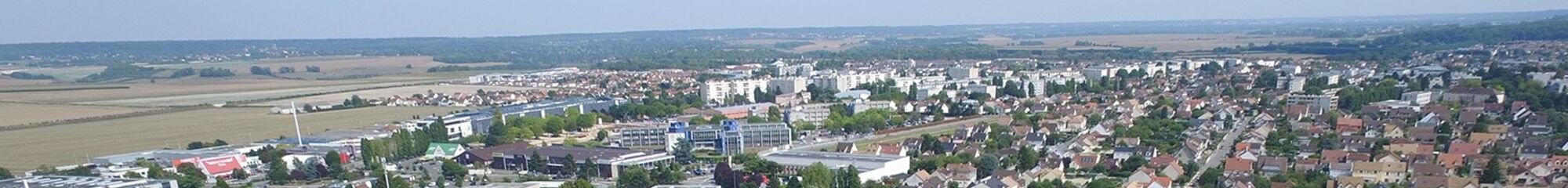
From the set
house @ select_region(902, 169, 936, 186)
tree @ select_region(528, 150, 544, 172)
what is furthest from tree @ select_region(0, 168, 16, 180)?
house @ select_region(902, 169, 936, 186)

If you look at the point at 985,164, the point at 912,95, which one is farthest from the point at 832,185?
the point at 912,95

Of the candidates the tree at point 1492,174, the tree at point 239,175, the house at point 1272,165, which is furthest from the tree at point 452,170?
the tree at point 1492,174

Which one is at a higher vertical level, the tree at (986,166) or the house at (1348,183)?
the house at (1348,183)

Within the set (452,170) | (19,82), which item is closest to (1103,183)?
(452,170)

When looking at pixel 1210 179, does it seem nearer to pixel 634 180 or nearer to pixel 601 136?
pixel 634 180

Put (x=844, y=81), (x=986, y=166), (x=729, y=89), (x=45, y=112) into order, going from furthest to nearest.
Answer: (x=844, y=81) → (x=729, y=89) → (x=45, y=112) → (x=986, y=166)

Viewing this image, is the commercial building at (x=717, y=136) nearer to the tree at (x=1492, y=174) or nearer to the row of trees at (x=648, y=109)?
the row of trees at (x=648, y=109)

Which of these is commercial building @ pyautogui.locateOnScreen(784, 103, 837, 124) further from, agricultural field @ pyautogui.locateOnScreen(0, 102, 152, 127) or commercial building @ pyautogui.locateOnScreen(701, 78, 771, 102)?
agricultural field @ pyautogui.locateOnScreen(0, 102, 152, 127)
